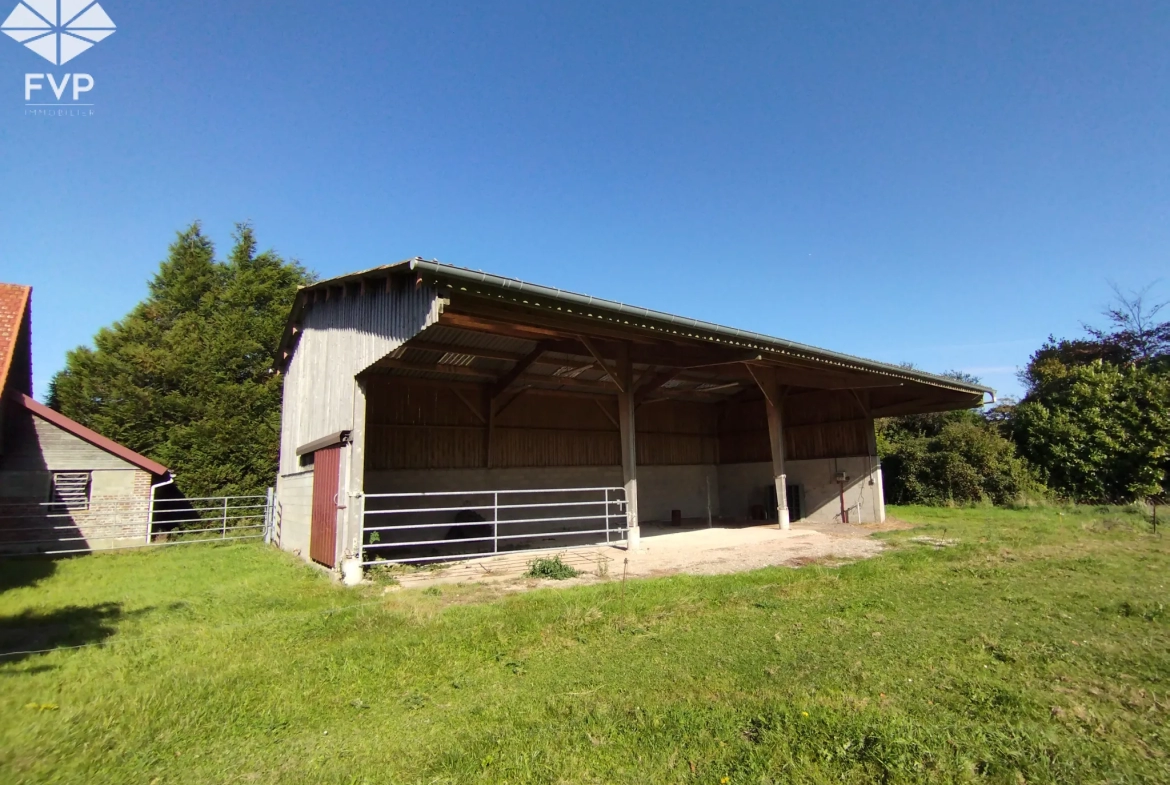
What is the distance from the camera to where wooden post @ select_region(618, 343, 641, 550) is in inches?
437

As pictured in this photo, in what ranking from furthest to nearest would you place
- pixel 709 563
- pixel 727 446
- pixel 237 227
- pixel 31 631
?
pixel 237 227 → pixel 727 446 → pixel 709 563 → pixel 31 631

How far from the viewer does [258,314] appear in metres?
21.3

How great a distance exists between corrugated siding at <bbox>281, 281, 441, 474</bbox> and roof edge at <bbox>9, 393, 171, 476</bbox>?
3.62 m

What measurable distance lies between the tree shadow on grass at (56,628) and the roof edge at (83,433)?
8550mm

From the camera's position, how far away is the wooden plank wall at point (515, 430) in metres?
14.0

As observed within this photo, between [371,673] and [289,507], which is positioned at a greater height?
[289,507]

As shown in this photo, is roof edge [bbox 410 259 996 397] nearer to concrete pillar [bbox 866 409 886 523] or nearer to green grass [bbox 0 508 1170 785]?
concrete pillar [bbox 866 409 886 523]

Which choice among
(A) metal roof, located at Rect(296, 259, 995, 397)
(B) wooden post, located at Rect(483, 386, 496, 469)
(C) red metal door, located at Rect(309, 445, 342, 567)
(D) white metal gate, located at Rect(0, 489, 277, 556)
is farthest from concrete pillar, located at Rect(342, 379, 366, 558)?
(D) white metal gate, located at Rect(0, 489, 277, 556)

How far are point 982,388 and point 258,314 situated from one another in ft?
76.1

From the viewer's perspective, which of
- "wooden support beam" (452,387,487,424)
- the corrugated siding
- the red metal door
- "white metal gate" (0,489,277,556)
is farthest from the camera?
"wooden support beam" (452,387,487,424)

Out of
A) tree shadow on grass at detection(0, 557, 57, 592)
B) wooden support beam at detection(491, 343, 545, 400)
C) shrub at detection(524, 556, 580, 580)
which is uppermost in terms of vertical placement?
wooden support beam at detection(491, 343, 545, 400)

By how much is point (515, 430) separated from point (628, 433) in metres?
5.51

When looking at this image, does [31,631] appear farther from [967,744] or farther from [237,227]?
[237,227]

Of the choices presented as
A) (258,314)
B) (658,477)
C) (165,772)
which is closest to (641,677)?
(165,772)
